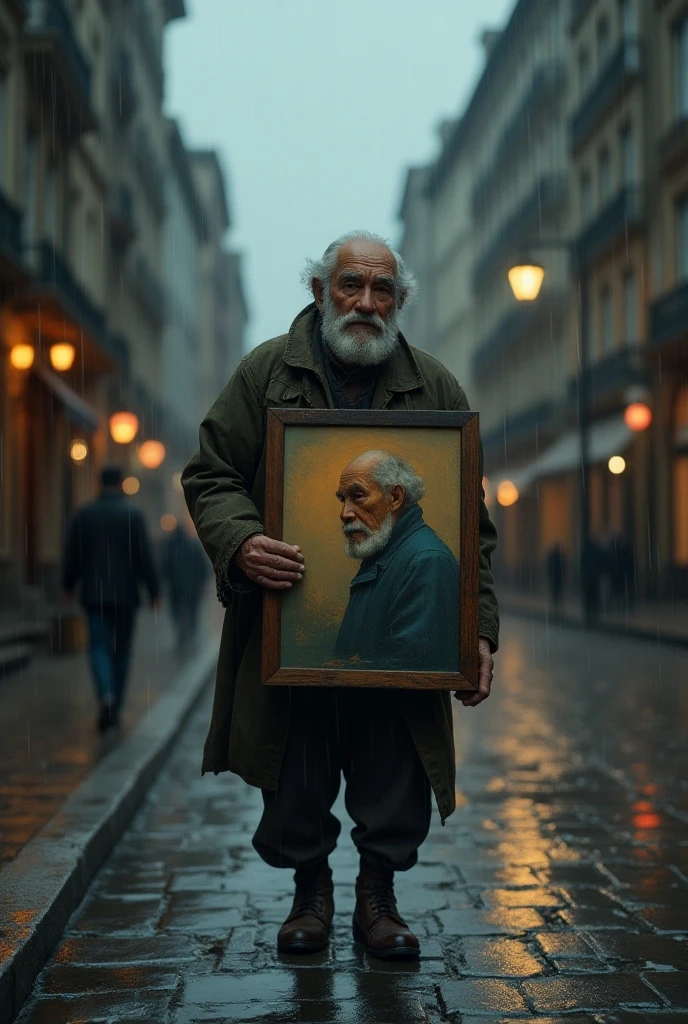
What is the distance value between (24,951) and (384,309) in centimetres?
198

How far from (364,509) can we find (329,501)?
0.31ft

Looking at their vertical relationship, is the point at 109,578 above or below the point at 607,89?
below

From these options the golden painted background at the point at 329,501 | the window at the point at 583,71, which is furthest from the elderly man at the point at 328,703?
the window at the point at 583,71

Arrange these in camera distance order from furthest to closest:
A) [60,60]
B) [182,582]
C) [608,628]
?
[60,60], [608,628], [182,582]

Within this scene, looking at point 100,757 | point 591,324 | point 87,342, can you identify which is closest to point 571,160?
point 591,324

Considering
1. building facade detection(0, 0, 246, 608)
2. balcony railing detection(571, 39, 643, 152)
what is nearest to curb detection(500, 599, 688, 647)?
building facade detection(0, 0, 246, 608)

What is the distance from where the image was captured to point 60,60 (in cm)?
2302

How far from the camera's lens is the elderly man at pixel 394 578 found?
145 inches

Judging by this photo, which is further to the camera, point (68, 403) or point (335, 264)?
point (68, 403)

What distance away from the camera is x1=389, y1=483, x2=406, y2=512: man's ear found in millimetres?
3820

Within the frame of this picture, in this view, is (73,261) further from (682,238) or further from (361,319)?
(361,319)

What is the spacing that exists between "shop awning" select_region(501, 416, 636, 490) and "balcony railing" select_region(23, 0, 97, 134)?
12.9 metres

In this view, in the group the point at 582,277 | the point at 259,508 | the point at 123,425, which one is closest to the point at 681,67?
the point at 582,277

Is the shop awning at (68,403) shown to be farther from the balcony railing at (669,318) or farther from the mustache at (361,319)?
the mustache at (361,319)
